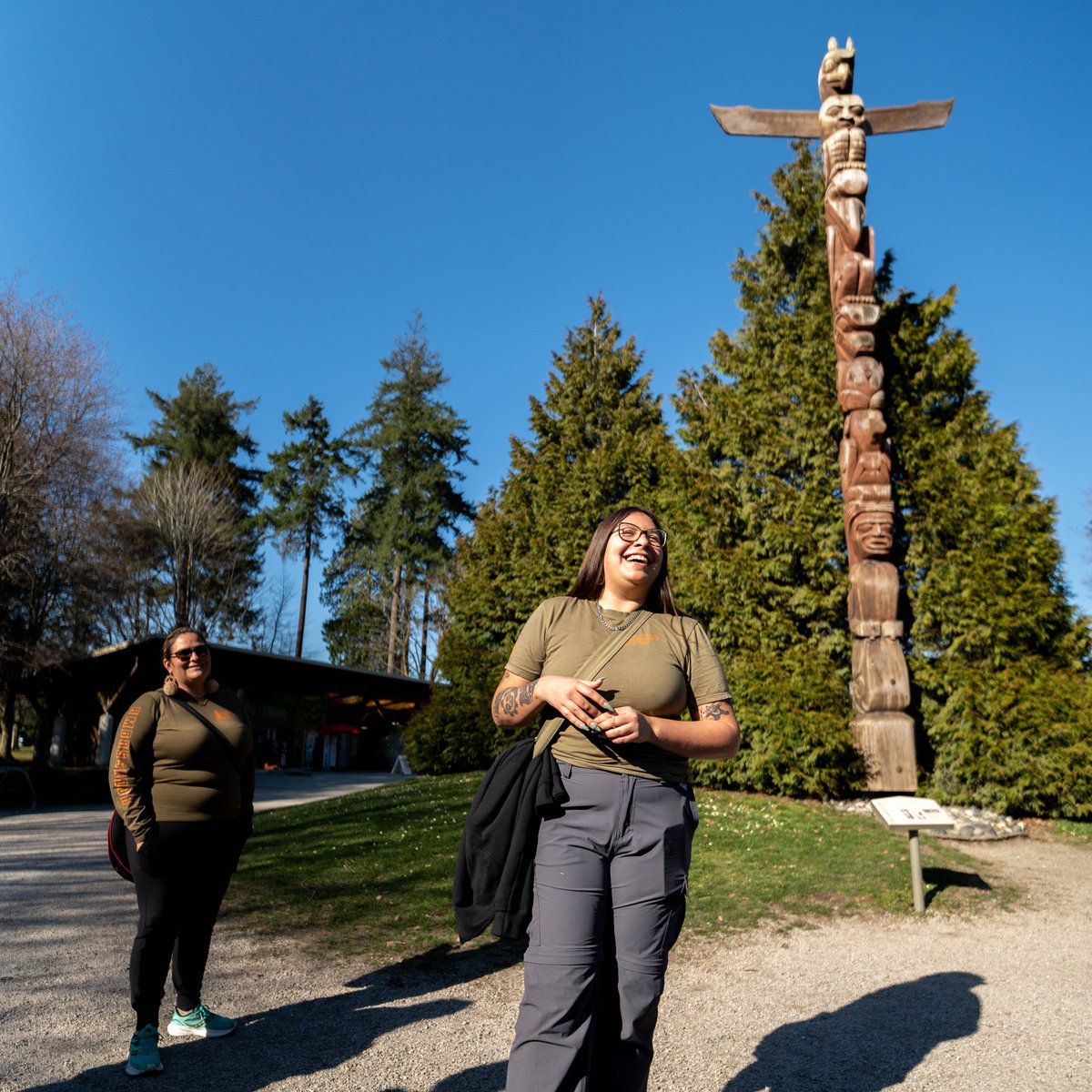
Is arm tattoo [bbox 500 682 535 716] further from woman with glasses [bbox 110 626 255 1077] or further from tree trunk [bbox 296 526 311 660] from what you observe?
tree trunk [bbox 296 526 311 660]

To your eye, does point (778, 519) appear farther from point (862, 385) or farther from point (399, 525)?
point (399, 525)

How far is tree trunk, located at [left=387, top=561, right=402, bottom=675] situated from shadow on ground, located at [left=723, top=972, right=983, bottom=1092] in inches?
1251

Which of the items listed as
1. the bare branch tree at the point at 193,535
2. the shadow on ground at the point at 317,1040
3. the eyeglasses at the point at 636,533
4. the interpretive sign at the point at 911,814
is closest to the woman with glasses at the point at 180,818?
the shadow on ground at the point at 317,1040

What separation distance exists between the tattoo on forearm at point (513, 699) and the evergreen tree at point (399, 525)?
34.4m

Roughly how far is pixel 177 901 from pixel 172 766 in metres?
0.58

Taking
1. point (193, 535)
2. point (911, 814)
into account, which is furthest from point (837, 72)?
point (193, 535)

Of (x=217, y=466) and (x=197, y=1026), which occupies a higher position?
(x=217, y=466)

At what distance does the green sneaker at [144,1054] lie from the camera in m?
3.59

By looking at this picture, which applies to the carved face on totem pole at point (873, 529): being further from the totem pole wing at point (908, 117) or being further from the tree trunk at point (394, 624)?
the tree trunk at point (394, 624)

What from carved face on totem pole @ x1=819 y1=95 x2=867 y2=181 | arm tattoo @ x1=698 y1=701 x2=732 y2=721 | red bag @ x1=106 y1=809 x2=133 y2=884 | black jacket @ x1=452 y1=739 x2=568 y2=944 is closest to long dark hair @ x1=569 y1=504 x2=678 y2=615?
arm tattoo @ x1=698 y1=701 x2=732 y2=721

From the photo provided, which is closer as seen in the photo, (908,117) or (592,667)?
(592,667)

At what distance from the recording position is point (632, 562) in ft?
9.42

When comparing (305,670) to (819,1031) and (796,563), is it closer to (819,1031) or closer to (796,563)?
(796,563)

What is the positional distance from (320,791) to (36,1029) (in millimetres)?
16199
